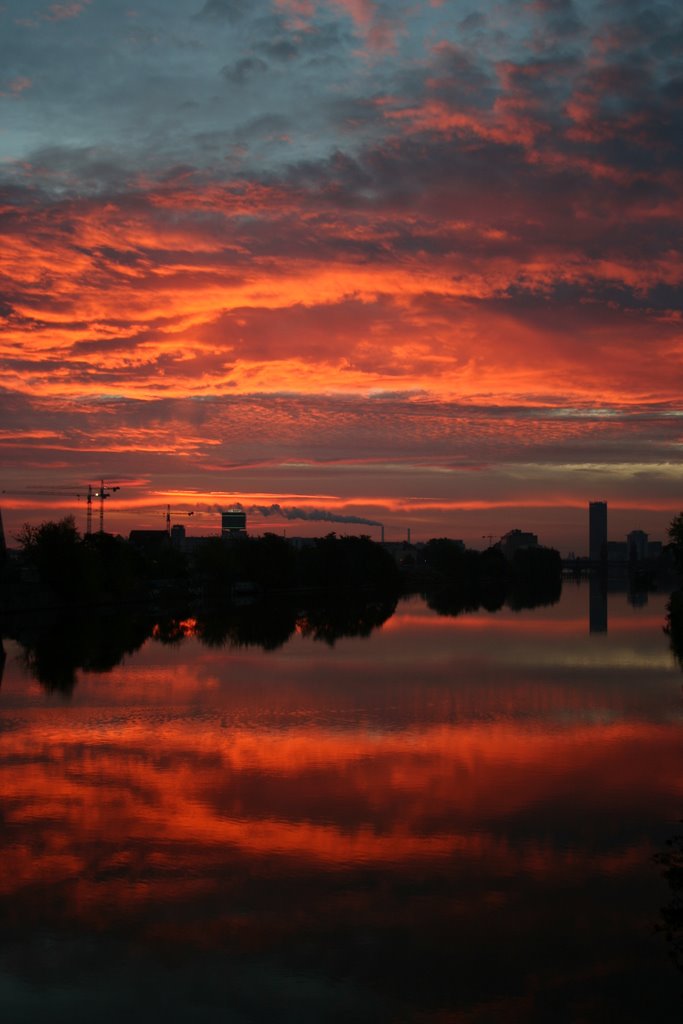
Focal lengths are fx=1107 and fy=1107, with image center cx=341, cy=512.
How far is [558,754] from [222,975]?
41.1ft

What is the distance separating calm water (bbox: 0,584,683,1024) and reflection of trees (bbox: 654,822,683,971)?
3.8 inches

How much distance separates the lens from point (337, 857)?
14023 millimetres

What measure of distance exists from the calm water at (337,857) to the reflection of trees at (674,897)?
0.10 m

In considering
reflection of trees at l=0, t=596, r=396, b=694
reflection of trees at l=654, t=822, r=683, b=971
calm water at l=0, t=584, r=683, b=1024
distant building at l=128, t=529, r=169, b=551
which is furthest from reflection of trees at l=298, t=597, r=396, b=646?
distant building at l=128, t=529, r=169, b=551

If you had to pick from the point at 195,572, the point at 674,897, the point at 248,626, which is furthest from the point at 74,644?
the point at 195,572

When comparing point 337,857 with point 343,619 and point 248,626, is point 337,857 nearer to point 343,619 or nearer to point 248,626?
point 248,626

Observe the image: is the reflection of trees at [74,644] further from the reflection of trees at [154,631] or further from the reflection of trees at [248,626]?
the reflection of trees at [248,626]

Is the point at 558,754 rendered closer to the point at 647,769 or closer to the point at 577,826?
the point at 647,769

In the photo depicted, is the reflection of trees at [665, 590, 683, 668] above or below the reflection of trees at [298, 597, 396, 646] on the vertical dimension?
above

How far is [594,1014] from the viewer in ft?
31.1

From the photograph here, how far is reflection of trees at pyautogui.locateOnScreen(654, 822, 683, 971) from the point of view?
11060 millimetres

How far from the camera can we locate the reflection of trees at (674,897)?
11060mm

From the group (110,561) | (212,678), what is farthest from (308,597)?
(212,678)

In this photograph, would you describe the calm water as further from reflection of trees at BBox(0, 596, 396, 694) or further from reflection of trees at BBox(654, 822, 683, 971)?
reflection of trees at BBox(0, 596, 396, 694)
